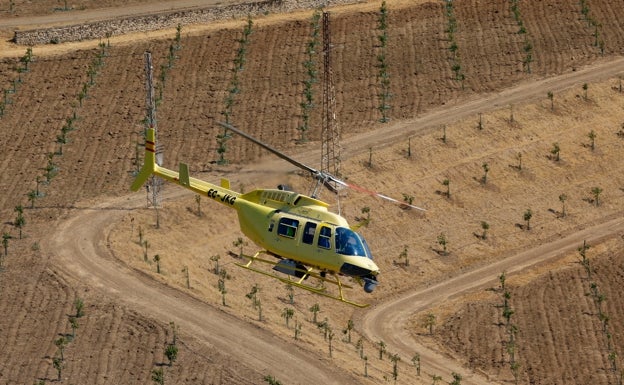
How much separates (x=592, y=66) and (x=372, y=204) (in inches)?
953

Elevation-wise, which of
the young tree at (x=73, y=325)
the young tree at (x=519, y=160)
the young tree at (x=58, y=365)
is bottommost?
the young tree at (x=58, y=365)

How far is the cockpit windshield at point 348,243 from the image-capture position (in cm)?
6384

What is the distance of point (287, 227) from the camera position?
2569 inches

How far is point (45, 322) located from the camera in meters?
69.7

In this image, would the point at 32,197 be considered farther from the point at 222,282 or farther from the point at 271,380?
the point at 271,380

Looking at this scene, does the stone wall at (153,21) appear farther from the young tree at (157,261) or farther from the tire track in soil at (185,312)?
the young tree at (157,261)

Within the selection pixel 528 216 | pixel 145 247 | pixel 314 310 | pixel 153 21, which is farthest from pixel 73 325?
pixel 153 21

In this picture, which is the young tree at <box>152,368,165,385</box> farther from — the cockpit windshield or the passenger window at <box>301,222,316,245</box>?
the cockpit windshield

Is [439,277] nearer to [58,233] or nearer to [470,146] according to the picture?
[470,146]

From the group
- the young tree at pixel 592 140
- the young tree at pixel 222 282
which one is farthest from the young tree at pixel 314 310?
the young tree at pixel 592 140

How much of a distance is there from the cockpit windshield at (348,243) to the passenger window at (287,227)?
2029 millimetres

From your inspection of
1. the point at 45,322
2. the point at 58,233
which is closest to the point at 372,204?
the point at 58,233

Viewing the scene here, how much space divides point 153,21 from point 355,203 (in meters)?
26.3

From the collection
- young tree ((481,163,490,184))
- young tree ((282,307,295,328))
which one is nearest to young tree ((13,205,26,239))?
young tree ((282,307,295,328))
